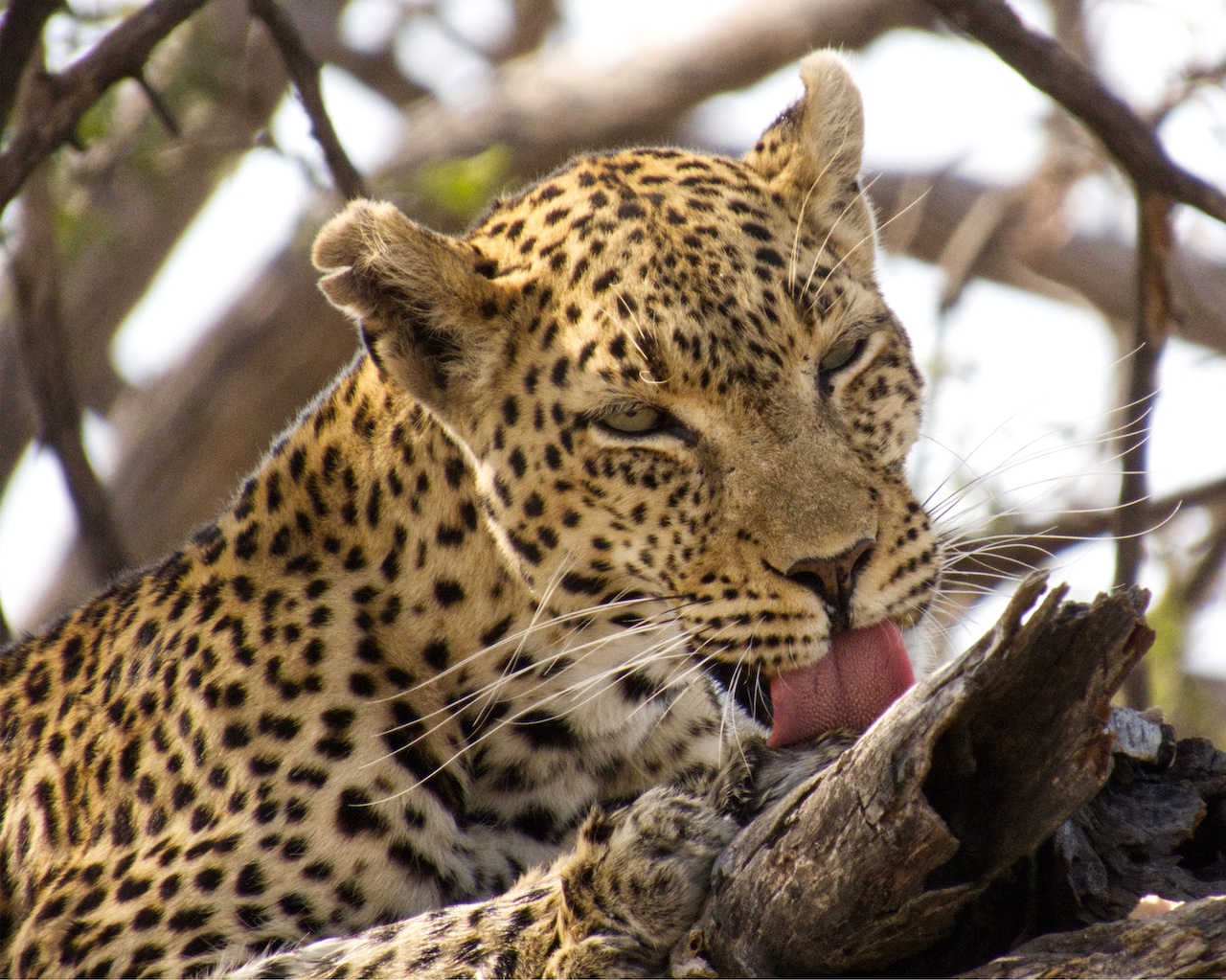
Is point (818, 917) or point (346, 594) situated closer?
point (818, 917)

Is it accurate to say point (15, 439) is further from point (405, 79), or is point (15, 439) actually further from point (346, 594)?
point (346, 594)

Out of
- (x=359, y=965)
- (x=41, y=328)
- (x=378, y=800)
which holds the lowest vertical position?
(x=359, y=965)

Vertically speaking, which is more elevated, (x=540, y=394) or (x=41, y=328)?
(x=41, y=328)

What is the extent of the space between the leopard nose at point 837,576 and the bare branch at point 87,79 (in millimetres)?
3656

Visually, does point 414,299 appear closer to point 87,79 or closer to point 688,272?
point 688,272

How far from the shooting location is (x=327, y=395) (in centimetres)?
639

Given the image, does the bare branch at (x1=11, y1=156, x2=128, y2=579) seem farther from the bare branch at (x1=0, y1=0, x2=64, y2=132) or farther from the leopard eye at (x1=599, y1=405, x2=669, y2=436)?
the leopard eye at (x1=599, y1=405, x2=669, y2=436)

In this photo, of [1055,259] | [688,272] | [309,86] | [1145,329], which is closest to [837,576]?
[688,272]

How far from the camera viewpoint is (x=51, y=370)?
28.5ft

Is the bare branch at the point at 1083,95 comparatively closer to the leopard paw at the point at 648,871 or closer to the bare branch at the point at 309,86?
the bare branch at the point at 309,86

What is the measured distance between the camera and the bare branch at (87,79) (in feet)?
21.9

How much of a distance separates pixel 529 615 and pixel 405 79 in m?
13.4

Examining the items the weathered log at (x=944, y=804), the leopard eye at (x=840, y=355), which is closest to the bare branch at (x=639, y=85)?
the leopard eye at (x=840, y=355)

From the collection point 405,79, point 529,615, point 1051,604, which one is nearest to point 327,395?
point 529,615
